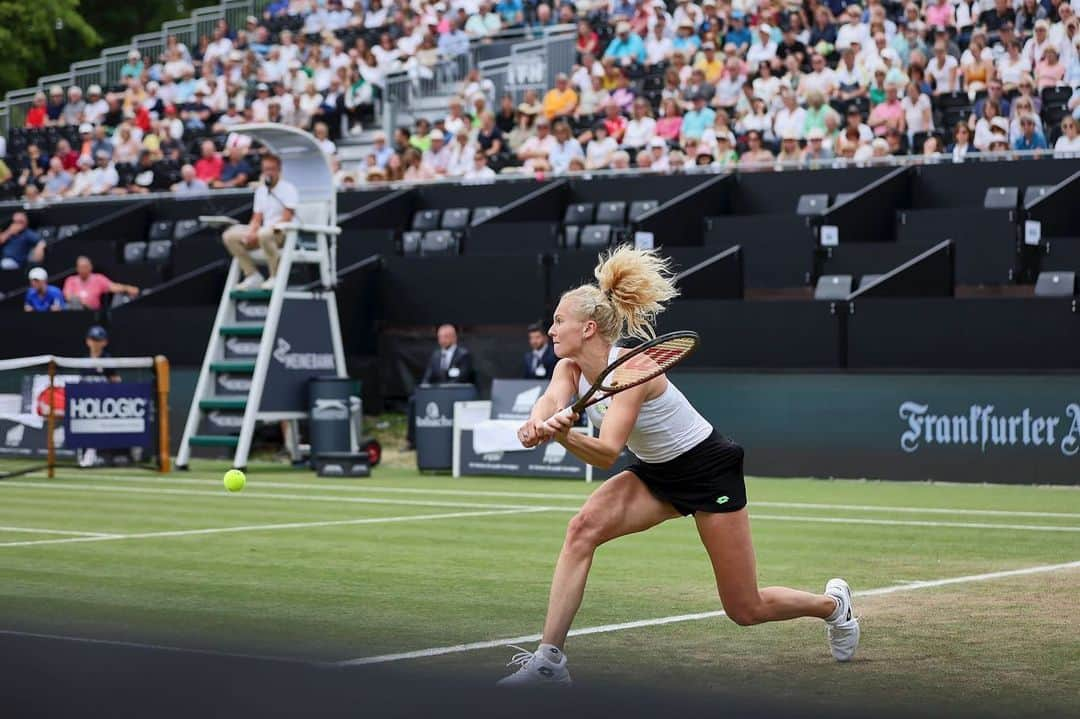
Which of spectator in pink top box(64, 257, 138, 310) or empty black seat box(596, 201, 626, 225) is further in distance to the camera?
spectator in pink top box(64, 257, 138, 310)

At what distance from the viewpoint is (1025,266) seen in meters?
20.2

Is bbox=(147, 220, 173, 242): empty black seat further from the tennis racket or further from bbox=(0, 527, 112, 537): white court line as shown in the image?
the tennis racket

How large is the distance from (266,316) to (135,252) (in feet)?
20.5

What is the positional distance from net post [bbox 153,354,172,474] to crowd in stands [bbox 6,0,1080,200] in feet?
23.1

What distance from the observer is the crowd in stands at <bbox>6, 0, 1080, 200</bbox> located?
2316cm

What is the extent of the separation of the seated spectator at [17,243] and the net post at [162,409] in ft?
27.3

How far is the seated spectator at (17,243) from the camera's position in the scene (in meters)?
28.5

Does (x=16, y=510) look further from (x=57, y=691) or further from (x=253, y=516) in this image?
(x=57, y=691)

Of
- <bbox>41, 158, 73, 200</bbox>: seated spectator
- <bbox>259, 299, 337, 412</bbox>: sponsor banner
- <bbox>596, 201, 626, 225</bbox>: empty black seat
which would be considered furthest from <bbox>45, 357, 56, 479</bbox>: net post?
<bbox>41, 158, 73, 200</bbox>: seated spectator

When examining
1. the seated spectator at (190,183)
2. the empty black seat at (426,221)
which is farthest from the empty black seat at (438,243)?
the seated spectator at (190,183)

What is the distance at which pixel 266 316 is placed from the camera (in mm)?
22109

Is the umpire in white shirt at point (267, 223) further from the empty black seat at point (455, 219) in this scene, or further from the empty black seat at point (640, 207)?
the empty black seat at point (640, 207)


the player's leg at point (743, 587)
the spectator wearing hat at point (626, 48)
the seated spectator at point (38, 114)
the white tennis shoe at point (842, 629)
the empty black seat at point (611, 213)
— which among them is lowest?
the white tennis shoe at point (842, 629)

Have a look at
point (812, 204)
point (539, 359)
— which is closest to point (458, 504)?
point (539, 359)
